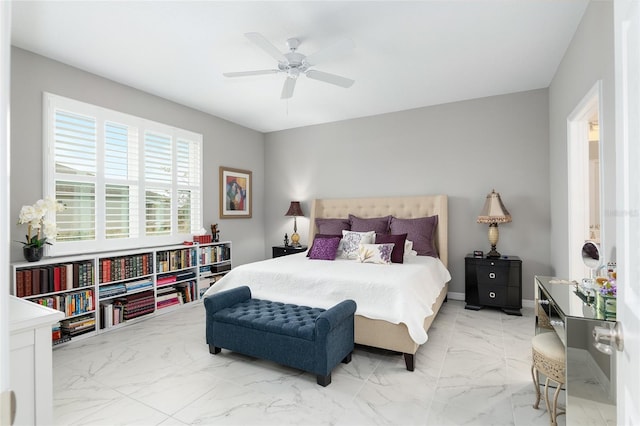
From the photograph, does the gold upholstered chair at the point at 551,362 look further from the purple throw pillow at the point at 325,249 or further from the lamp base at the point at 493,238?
the purple throw pillow at the point at 325,249

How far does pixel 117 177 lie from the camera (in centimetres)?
370

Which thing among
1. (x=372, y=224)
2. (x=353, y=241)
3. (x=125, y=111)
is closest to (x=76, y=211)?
(x=125, y=111)

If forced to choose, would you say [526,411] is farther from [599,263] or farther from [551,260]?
[551,260]

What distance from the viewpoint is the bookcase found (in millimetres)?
2947

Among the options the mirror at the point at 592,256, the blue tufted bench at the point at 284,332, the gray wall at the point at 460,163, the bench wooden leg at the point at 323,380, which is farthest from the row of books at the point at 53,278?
the mirror at the point at 592,256

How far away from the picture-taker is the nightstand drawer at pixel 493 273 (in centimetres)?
386

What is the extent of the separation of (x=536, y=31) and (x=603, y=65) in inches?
33.7

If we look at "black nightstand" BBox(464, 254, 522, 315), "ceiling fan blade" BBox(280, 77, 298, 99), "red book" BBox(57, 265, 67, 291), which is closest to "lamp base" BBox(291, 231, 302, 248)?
"black nightstand" BBox(464, 254, 522, 315)

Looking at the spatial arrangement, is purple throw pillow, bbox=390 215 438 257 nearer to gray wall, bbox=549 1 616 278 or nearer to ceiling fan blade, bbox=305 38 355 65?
gray wall, bbox=549 1 616 278

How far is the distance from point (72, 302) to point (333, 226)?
10.3ft

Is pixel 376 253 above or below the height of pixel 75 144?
below

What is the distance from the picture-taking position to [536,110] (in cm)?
403

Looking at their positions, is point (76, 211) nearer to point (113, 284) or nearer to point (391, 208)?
point (113, 284)

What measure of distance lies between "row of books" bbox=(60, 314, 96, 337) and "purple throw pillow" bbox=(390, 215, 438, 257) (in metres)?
3.60
